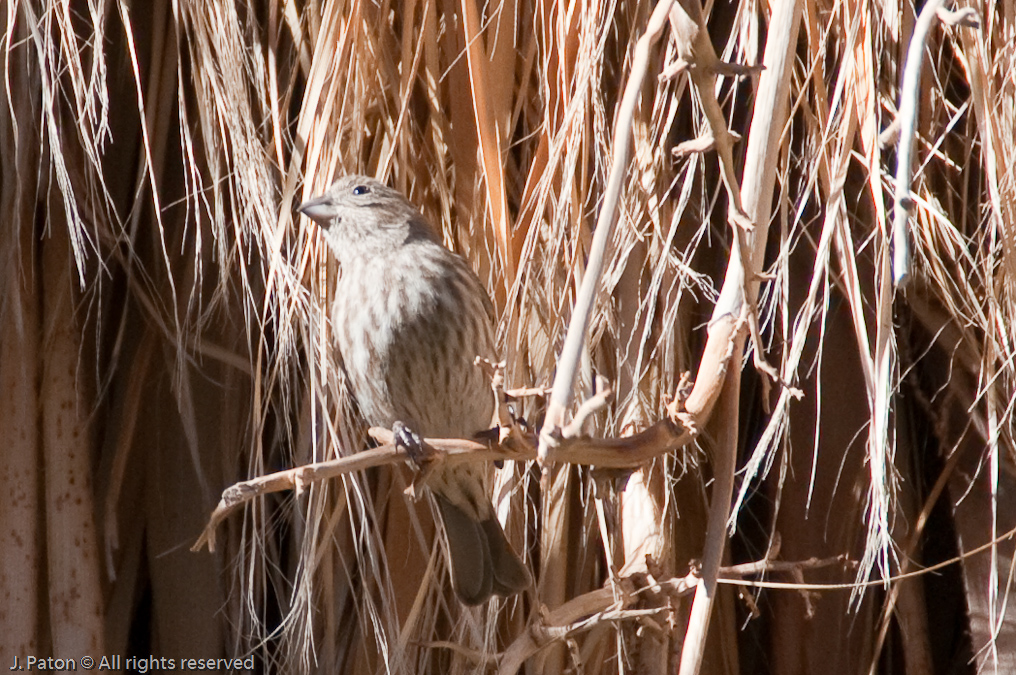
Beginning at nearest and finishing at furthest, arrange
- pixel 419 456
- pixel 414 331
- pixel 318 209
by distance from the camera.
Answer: pixel 419 456 < pixel 318 209 < pixel 414 331

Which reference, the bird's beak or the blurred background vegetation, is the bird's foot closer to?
the blurred background vegetation

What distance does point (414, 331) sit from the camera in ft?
9.35

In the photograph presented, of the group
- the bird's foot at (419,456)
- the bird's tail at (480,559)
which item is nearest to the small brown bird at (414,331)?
the bird's tail at (480,559)

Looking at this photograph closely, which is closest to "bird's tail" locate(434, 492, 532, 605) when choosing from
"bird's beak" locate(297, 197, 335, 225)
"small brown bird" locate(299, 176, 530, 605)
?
"small brown bird" locate(299, 176, 530, 605)

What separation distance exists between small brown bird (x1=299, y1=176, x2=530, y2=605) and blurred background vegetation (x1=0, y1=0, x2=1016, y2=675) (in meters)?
0.07

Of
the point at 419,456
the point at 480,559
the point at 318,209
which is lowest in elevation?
the point at 480,559

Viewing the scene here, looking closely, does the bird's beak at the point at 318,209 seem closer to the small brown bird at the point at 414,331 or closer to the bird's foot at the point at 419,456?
the small brown bird at the point at 414,331

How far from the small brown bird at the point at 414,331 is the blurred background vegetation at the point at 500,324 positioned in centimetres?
7

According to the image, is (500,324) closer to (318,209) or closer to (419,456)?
(318,209)

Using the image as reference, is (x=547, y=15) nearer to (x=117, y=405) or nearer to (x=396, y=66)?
(x=396, y=66)

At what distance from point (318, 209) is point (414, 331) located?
433 millimetres

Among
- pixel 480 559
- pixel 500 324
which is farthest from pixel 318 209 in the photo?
pixel 480 559

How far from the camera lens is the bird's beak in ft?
8.23

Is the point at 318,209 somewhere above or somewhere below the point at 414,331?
above
